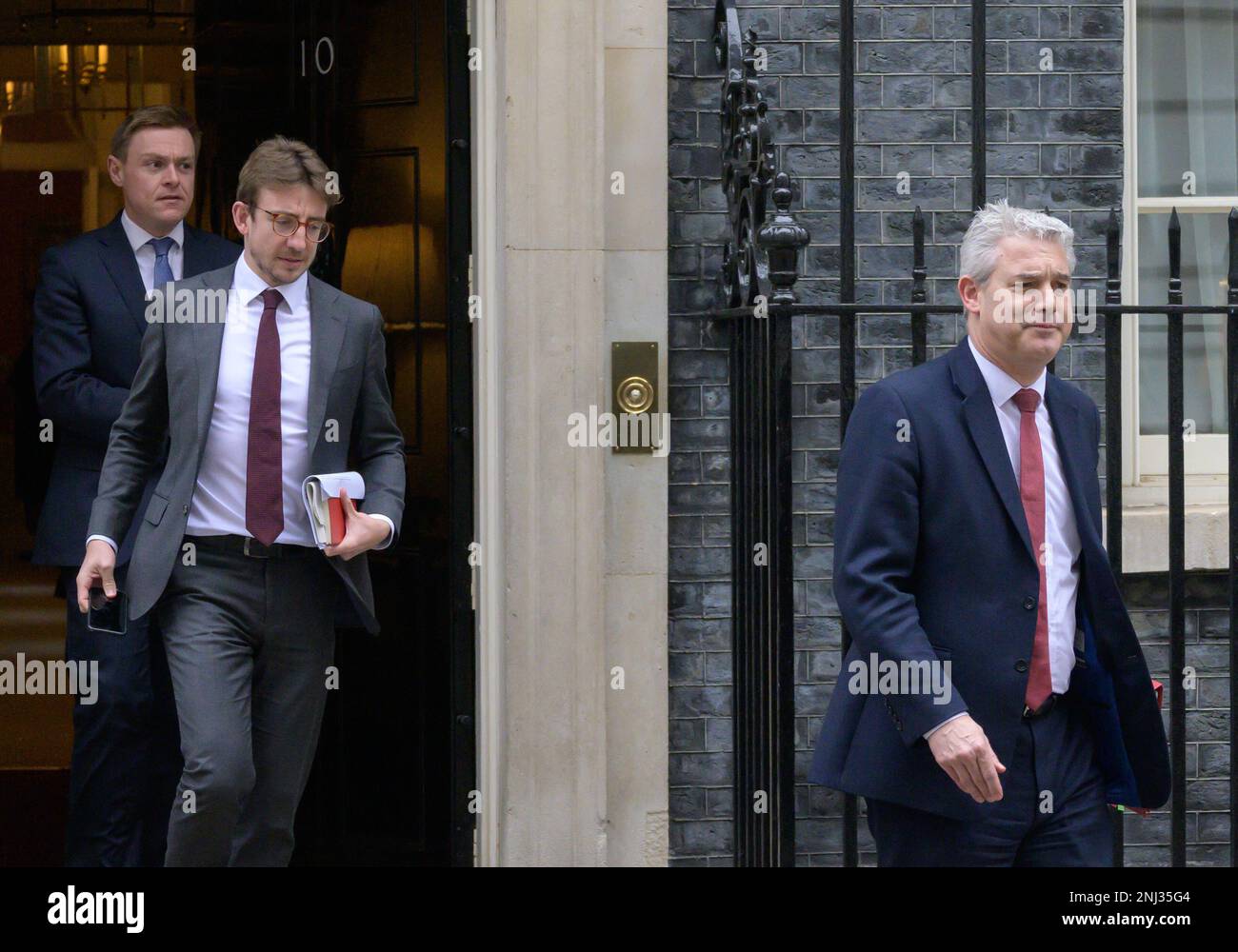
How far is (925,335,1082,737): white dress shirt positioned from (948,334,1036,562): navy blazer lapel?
1.0 inches

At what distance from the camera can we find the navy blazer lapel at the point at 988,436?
3.91 m

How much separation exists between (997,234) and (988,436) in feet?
1.55

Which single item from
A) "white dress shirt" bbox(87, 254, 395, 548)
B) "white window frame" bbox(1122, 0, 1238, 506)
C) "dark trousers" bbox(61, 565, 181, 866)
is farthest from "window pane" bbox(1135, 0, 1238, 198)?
"dark trousers" bbox(61, 565, 181, 866)

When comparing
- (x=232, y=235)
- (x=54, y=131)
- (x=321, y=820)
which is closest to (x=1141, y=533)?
(x=321, y=820)

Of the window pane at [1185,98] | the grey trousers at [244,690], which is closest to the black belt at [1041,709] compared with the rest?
the grey trousers at [244,690]

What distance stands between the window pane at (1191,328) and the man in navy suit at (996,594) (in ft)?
7.90

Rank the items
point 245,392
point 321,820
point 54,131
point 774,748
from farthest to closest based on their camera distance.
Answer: point 54,131, point 321,820, point 774,748, point 245,392

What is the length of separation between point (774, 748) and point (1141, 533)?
1.77m

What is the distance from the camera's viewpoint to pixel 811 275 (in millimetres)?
5895

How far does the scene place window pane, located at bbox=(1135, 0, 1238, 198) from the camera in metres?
6.39

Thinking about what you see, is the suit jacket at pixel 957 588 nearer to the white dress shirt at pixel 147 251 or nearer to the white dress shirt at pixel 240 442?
the white dress shirt at pixel 240 442

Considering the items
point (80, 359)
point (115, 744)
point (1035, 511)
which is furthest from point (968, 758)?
point (80, 359)
